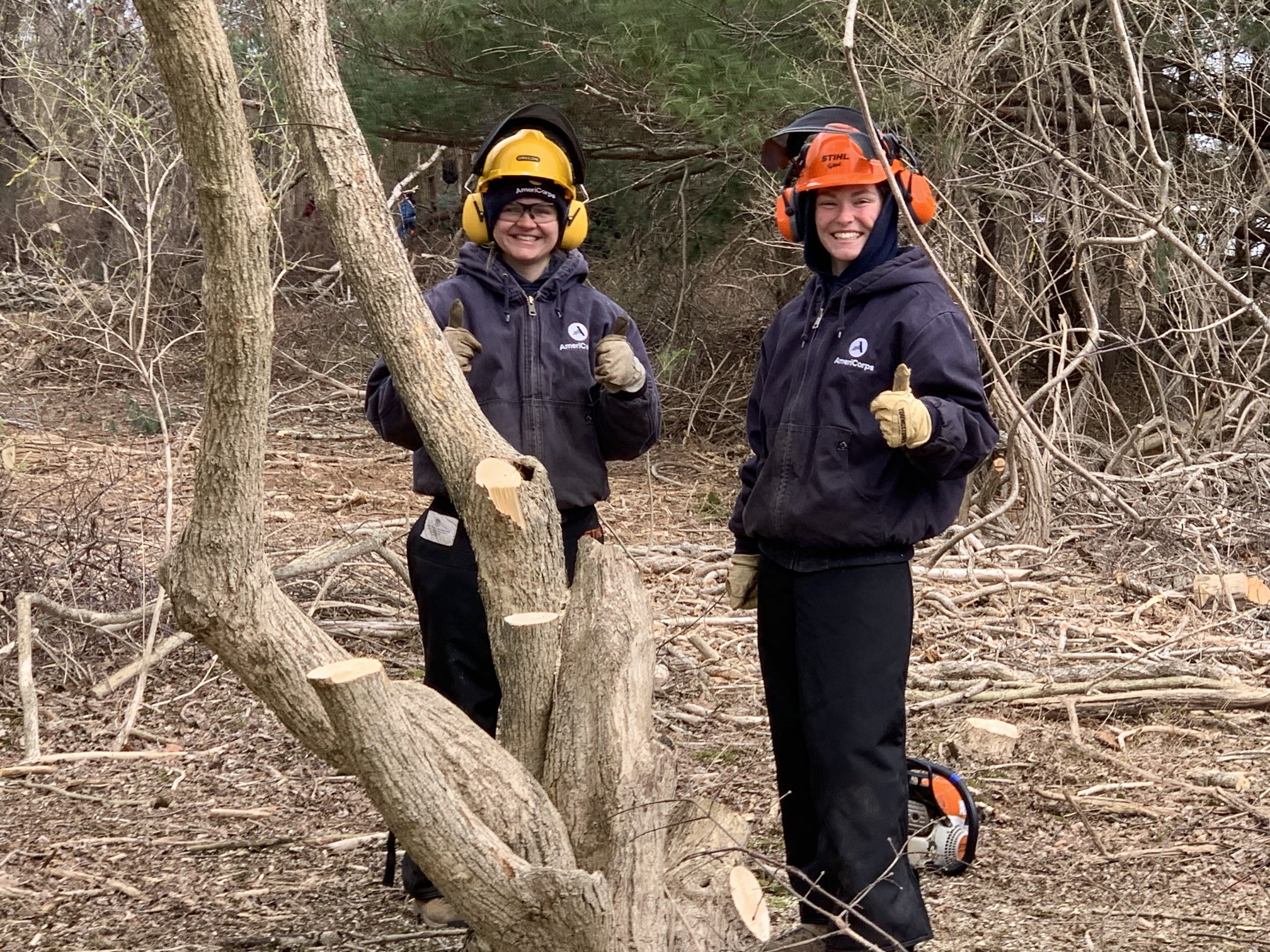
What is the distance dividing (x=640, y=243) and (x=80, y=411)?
Answer: 4669 millimetres

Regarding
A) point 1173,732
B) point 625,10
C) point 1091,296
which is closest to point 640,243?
point 625,10

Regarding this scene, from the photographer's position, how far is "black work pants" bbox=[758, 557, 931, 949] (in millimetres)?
2809

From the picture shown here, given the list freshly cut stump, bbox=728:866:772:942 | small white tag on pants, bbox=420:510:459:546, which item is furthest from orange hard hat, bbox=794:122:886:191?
freshly cut stump, bbox=728:866:772:942

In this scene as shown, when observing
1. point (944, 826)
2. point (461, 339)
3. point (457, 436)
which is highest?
point (461, 339)

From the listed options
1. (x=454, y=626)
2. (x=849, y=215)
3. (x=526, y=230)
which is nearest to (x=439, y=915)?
(x=454, y=626)

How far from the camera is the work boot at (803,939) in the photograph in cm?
286

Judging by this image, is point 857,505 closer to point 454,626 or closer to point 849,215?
point 849,215

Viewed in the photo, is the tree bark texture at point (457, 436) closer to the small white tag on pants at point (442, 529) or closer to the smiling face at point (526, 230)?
the small white tag on pants at point (442, 529)

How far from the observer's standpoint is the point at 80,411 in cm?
1058

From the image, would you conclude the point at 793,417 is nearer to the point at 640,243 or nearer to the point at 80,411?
the point at 640,243

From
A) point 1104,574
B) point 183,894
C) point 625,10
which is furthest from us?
point 625,10

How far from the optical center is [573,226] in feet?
11.1

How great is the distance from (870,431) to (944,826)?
1040mm

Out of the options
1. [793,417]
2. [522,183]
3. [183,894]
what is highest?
[522,183]
